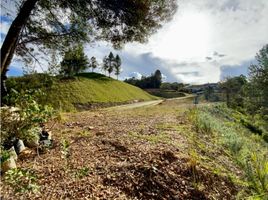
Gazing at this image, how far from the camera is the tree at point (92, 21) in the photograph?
227 inches

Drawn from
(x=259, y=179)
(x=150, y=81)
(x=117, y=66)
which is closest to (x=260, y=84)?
(x=259, y=179)

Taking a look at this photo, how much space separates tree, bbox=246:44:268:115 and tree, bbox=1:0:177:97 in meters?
15.0

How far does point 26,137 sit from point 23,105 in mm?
661

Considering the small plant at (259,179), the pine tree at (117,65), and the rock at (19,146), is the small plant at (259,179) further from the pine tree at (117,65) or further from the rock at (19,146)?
the pine tree at (117,65)

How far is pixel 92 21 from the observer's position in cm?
641

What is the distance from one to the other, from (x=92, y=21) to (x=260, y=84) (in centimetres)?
1674

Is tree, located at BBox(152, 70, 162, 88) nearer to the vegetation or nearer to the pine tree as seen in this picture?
the vegetation

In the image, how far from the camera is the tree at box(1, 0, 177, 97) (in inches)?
227

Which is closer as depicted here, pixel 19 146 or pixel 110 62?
pixel 19 146

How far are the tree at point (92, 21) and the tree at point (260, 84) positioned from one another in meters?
15.0

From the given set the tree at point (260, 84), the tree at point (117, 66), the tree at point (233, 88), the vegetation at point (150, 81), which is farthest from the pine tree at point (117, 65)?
the tree at point (260, 84)

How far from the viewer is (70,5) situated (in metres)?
5.96

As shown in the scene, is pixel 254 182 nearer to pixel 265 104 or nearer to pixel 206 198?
pixel 206 198

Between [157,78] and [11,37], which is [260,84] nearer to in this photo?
[11,37]
